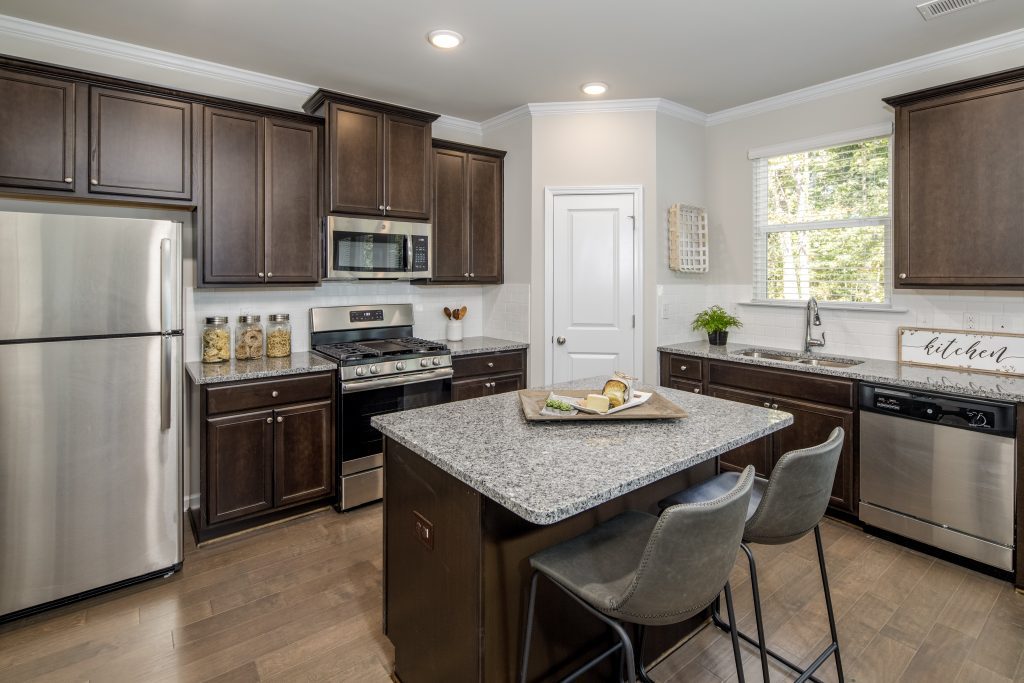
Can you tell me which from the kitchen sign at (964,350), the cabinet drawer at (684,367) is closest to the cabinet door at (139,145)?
the cabinet drawer at (684,367)

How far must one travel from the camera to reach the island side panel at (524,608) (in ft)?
4.88

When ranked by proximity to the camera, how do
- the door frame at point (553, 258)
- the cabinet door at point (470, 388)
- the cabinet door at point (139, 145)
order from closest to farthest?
the cabinet door at point (139, 145) → the cabinet door at point (470, 388) → the door frame at point (553, 258)

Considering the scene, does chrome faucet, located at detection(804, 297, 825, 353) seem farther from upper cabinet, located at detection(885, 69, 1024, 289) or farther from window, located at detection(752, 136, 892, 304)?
upper cabinet, located at detection(885, 69, 1024, 289)

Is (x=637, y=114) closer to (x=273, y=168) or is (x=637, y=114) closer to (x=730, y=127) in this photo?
(x=730, y=127)

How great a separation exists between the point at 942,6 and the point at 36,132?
431 cm

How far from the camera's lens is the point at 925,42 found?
→ 3031 millimetres

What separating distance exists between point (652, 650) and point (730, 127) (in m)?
3.77

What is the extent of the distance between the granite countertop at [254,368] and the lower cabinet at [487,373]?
0.91 meters

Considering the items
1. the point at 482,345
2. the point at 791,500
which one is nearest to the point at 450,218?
the point at 482,345

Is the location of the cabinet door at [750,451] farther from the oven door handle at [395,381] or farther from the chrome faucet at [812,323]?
the oven door handle at [395,381]

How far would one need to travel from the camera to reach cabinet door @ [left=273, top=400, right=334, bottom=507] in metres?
3.13

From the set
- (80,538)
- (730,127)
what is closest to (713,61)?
(730,127)

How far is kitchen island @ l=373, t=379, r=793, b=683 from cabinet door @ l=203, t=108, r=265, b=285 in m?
1.82

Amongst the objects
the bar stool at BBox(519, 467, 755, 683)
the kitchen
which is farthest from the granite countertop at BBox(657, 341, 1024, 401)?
the bar stool at BBox(519, 467, 755, 683)
